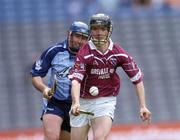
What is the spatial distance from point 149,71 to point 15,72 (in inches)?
101

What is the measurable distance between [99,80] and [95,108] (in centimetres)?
30

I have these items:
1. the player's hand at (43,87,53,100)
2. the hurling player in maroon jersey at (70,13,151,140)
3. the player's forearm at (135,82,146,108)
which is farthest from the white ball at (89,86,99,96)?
the player's hand at (43,87,53,100)

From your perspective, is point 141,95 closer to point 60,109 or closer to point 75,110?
point 75,110

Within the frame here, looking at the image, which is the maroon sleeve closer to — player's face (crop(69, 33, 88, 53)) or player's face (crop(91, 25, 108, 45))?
player's face (crop(91, 25, 108, 45))

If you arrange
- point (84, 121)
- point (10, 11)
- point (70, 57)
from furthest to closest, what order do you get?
point (10, 11) < point (70, 57) < point (84, 121)

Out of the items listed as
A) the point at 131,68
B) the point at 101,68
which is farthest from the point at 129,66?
the point at 101,68

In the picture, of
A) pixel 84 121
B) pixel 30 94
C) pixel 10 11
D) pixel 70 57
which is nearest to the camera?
pixel 84 121

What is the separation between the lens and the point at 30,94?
51.8ft

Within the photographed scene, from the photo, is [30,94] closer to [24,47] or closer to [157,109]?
[24,47]

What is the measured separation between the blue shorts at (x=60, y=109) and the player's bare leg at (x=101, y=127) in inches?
36.5

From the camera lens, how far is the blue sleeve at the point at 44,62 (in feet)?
32.1

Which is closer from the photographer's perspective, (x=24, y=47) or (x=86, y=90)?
(x=86, y=90)

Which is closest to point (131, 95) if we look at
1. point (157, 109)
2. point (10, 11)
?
point (157, 109)

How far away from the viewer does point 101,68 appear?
350 inches
